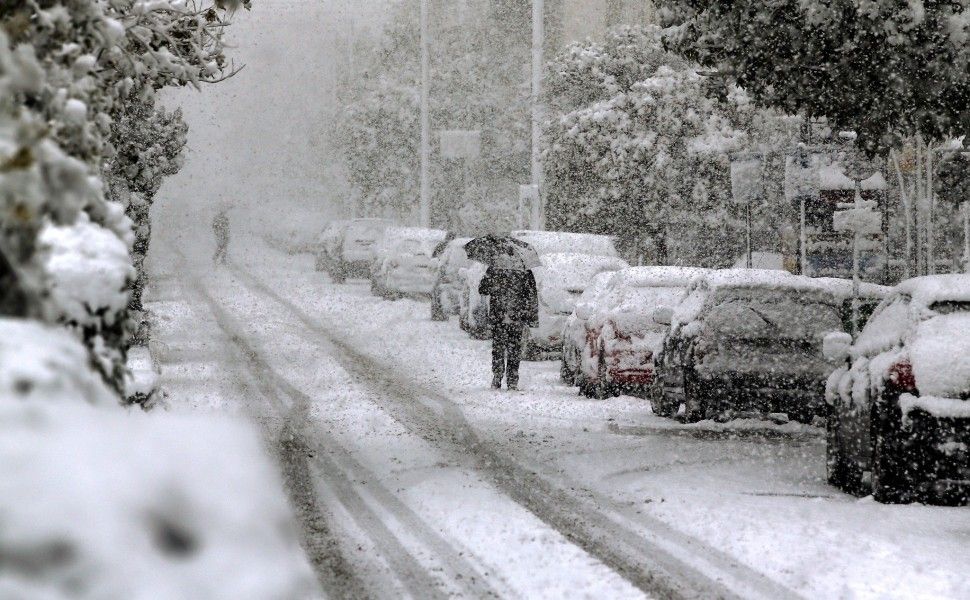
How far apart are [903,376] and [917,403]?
0.76 ft

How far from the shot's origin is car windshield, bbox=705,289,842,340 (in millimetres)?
14539

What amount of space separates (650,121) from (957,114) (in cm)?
1848

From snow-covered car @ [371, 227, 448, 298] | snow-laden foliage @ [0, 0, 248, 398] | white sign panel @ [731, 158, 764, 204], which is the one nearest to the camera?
snow-laden foliage @ [0, 0, 248, 398]

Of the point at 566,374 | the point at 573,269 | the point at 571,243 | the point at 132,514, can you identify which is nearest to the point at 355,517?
the point at 132,514

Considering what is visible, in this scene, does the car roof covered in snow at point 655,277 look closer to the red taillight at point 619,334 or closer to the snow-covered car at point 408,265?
the red taillight at point 619,334

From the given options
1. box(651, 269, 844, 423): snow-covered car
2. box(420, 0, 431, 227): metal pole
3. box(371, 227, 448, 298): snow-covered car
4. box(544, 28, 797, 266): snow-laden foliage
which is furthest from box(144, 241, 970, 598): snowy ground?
box(420, 0, 431, 227): metal pole

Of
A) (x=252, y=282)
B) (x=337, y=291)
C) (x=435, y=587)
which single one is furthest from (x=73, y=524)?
(x=252, y=282)

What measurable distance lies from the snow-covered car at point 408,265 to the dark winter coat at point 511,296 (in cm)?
1422

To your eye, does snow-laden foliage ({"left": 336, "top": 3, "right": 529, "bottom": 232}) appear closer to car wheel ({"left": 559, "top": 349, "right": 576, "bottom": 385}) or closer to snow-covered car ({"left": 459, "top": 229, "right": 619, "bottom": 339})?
snow-covered car ({"left": 459, "top": 229, "right": 619, "bottom": 339})

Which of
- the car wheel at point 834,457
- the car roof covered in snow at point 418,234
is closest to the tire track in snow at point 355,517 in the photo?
the car wheel at point 834,457

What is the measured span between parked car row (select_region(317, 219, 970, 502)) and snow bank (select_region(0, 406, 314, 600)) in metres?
7.90

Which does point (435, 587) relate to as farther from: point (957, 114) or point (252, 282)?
point (252, 282)

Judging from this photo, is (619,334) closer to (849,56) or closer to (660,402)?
(660,402)

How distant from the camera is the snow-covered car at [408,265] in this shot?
3331 centimetres
